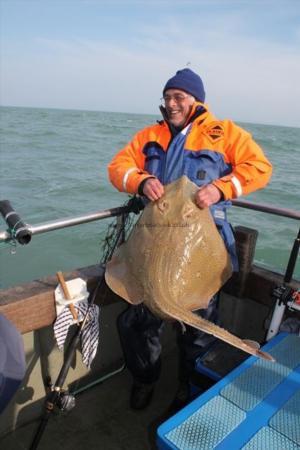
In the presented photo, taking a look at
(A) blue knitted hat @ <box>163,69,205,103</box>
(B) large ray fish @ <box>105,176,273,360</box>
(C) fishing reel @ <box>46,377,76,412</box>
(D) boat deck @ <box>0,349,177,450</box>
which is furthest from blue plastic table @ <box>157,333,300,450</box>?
(A) blue knitted hat @ <box>163,69,205,103</box>

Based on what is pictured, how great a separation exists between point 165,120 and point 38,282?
1.72 meters

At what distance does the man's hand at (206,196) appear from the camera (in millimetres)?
2741

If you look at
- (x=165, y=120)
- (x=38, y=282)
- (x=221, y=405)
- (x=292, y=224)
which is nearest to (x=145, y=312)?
(x=38, y=282)

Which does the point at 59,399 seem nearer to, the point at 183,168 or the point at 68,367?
the point at 68,367

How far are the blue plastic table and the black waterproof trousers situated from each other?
802 millimetres

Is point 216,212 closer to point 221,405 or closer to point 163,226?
point 163,226

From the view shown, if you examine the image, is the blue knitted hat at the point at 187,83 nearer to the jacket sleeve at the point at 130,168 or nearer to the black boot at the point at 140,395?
the jacket sleeve at the point at 130,168

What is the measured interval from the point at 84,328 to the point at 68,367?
368 mm

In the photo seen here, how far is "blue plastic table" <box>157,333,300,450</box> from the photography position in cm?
187

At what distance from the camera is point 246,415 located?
203 cm

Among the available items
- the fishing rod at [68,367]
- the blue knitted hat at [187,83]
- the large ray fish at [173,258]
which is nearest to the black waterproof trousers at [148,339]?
the fishing rod at [68,367]

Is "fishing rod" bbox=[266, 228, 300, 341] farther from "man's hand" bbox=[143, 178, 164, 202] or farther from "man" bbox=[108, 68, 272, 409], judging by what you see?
"man's hand" bbox=[143, 178, 164, 202]

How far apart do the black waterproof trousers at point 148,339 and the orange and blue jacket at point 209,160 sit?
2.46ft

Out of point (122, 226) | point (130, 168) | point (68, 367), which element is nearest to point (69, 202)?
point (122, 226)
